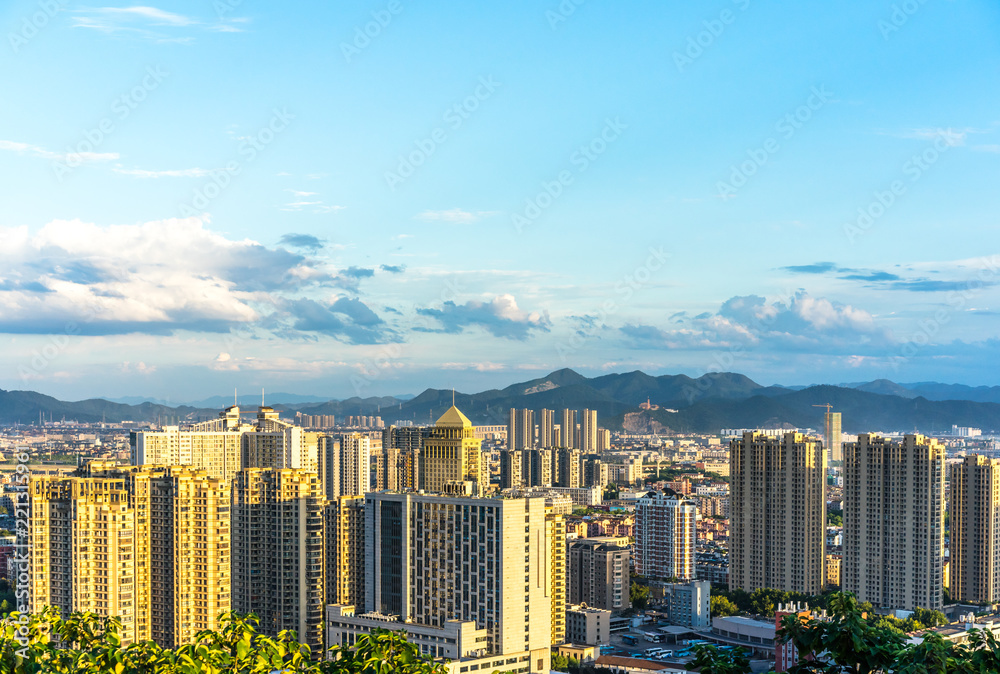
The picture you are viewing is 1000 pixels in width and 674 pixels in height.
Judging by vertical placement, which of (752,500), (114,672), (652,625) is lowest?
(652,625)

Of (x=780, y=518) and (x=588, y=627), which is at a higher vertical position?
(x=780, y=518)

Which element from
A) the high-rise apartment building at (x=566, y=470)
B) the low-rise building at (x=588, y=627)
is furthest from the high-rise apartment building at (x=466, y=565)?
the high-rise apartment building at (x=566, y=470)

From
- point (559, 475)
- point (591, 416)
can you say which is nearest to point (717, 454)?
point (591, 416)

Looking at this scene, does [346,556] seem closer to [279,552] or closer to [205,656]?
[279,552]

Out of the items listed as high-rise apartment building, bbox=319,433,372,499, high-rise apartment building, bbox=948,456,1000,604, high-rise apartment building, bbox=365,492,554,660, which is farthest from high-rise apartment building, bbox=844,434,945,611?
high-rise apartment building, bbox=319,433,372,499

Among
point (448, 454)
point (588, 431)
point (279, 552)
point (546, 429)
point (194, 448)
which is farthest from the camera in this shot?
point (588, 431)

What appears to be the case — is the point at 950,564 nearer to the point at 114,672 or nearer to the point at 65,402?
the point at 114,672

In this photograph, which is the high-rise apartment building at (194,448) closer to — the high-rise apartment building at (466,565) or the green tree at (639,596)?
the green tree at (639,596)

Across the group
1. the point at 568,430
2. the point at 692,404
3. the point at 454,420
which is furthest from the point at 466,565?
the point at 692,404
